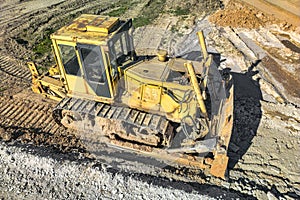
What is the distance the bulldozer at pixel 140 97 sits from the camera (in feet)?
21.9

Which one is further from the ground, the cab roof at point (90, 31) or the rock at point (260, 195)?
the cab roof at point (90, 31)

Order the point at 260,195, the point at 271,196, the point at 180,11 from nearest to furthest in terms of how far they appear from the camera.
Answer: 1. the point at 271,196
2. the point at 260,195
3. the point at 180,11

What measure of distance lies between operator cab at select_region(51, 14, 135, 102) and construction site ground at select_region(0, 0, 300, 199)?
1756 mm

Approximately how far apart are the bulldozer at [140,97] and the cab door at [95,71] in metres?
0.02

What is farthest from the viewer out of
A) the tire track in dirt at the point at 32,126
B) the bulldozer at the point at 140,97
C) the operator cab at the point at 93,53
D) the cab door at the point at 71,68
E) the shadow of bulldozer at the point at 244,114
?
the tire track in dirt at the point at 32,126

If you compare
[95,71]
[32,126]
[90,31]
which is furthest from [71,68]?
[32,126]

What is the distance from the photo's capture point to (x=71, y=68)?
23.7 ft

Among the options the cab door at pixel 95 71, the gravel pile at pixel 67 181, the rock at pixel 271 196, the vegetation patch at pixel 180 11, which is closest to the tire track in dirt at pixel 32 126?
the gravel pile at pixel 67 181

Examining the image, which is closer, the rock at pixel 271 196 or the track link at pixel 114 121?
the rock at pixel 271 196

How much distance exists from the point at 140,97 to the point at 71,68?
187 centimetres

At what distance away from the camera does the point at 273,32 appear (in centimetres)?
1385

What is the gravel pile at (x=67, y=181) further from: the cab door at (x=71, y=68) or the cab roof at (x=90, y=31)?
the cab roof at (x=90, y=31)

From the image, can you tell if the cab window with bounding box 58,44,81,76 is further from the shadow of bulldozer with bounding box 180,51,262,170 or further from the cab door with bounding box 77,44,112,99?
the shadow of bulldozer with bounding box 180,51,262,170

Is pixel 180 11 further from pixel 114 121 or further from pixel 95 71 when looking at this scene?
pixel 114 121
